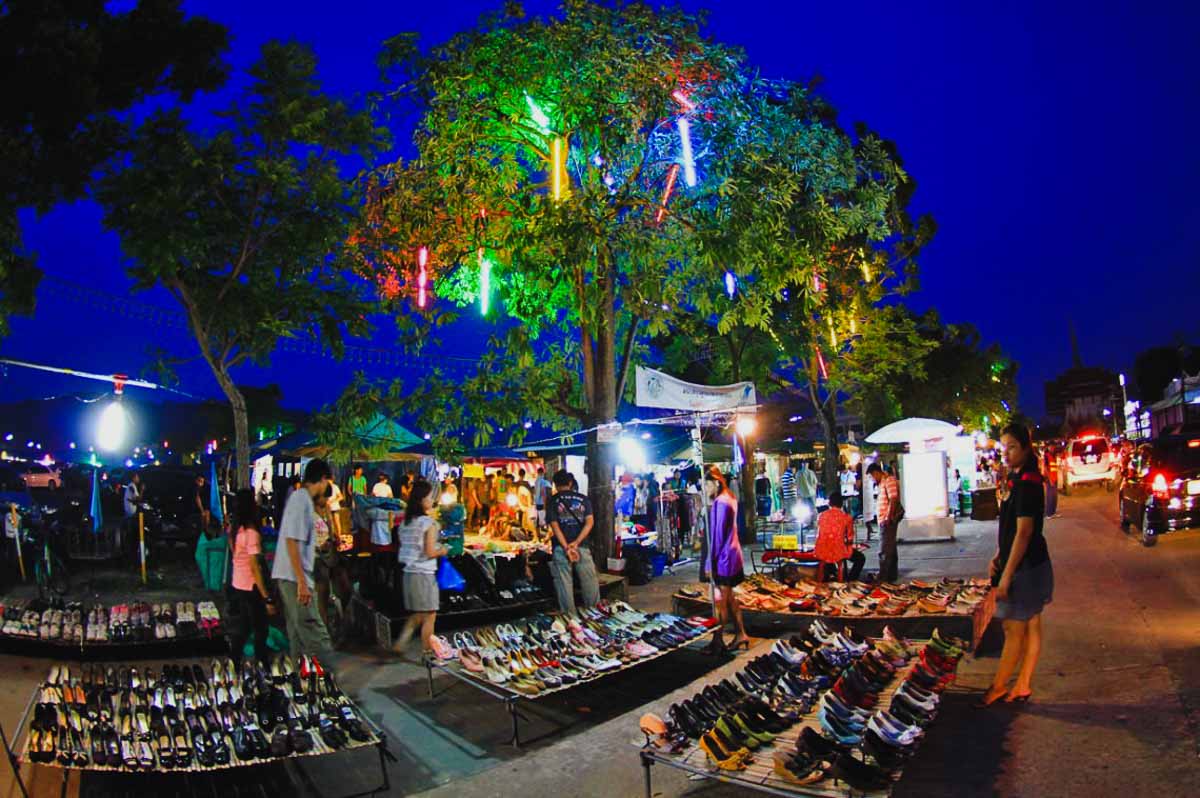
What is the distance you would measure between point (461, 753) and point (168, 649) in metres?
4.41

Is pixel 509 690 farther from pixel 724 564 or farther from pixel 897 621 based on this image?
pixel 897 621

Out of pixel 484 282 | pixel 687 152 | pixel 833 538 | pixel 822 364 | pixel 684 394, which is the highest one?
pixel 687 152

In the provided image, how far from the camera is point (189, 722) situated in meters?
5.28

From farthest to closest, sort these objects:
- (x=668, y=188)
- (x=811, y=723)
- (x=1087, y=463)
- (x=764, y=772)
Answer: (x=1087, y=463)
(x=668, y=188)
(x=811, y=723)
(x=764, y=772)

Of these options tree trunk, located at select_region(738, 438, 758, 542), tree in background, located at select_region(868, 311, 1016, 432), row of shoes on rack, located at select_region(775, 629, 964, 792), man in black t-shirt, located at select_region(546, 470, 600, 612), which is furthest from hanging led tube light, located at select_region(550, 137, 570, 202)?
tree in background, located at select_region(868, 311, 1016, 432)

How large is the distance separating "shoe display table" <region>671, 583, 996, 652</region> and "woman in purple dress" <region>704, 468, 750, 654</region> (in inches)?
23.7

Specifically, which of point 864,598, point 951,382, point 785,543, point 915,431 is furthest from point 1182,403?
point 864,598

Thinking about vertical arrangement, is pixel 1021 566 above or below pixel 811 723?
above

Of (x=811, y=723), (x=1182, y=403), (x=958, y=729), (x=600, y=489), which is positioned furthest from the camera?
(x=1182, y=403)

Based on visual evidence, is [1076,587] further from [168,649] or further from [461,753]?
[168,649]

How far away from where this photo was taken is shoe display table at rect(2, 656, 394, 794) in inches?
189

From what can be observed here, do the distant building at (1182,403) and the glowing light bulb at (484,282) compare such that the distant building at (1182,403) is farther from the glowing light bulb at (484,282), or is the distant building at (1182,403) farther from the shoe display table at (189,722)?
the shoe display table at (189,722)

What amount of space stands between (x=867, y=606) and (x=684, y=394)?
3375mm

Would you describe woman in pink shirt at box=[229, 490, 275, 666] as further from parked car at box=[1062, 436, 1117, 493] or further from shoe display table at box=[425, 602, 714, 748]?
parked car at box=[1062, 436, 1117, 493]
